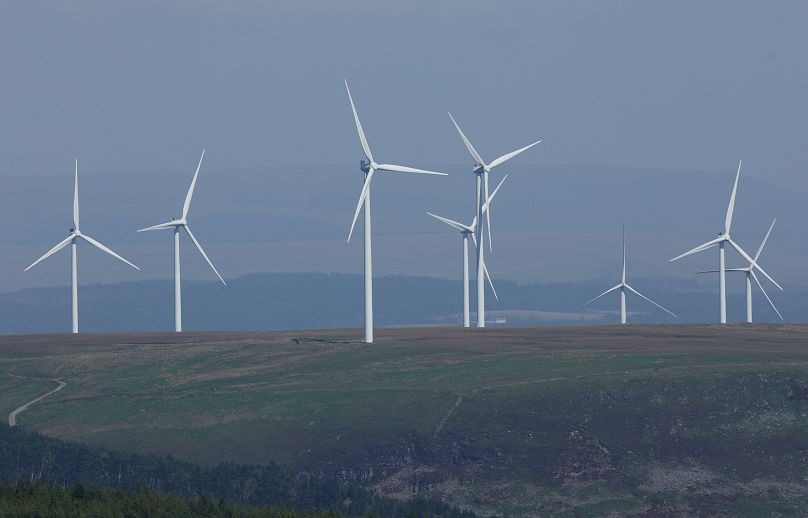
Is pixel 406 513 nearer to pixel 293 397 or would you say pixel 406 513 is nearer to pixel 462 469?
pixel 462 469

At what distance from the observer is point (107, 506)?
56.4 meters

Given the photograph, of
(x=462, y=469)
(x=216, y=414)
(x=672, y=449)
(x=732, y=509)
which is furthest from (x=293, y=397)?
(x=732, y=509)

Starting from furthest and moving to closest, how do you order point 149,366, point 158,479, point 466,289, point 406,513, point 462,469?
point 466,289, point 149,366, point 462,469, point 158,479, point 406,513

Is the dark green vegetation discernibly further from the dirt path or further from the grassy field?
the dirt path

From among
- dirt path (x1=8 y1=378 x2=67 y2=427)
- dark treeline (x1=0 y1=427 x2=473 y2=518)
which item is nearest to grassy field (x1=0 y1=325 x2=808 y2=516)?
dirt path (x1=8 y1=378 x2=67 y2=427)

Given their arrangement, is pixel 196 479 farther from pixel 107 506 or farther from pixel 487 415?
pixel 487 415

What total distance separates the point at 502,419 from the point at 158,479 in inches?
903

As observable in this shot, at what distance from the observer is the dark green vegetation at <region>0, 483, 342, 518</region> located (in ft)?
178

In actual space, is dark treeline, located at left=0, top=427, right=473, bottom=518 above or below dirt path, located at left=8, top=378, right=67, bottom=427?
below

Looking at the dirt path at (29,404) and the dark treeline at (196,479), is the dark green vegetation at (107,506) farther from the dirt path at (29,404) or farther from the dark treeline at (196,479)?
the dirt path at (29,404)

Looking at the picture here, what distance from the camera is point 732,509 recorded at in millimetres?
71938

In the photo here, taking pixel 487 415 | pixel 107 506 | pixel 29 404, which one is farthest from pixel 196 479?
pixel 29 404

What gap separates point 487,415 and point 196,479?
2107 centimetres

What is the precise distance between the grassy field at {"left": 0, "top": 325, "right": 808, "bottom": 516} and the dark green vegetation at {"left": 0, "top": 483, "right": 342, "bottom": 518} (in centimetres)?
1843
